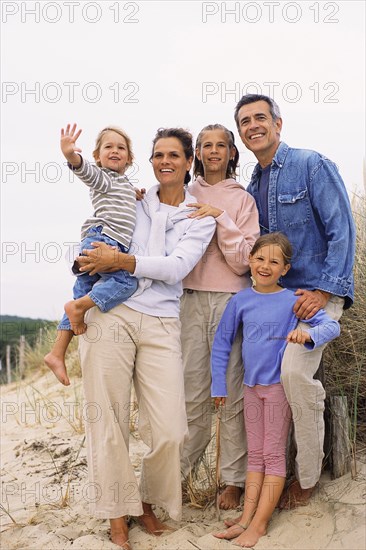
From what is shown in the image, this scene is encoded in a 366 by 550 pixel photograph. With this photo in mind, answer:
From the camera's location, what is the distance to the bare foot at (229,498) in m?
3.89

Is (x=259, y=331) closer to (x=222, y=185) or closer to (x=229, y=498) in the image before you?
(x=222, y=185)

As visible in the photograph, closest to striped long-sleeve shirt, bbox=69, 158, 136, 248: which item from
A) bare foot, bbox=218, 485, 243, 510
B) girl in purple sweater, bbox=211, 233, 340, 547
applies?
girl in purple sweater, bbox=211, 233, 340, 547

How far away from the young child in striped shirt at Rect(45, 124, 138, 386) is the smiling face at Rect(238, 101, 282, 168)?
0.77m

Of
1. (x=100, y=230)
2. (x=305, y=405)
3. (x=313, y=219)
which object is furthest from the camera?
(x=313, y=219)

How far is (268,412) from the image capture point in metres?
3.57

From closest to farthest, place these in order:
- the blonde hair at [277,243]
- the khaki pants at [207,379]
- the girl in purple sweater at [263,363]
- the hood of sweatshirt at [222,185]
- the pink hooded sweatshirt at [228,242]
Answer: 1. the girl in purple sweater at [263,363]
2. the blonde hair at [277,243]
3. the pink hooded sweatshirt at [228,242]
4. the khaki pants at [207,379]
5. the hood of sweatshirt at [222,185]

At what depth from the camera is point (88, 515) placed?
13.9 feet

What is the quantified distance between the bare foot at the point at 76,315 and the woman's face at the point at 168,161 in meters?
0.90

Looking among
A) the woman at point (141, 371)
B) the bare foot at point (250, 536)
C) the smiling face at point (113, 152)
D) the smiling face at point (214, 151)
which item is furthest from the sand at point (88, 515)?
the smiling face at point (214, 151)

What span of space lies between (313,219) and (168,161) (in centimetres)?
90

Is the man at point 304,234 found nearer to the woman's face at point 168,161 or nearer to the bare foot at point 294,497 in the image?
the bare foot at point 294,497

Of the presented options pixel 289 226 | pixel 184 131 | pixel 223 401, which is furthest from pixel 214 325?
pixel 184 131

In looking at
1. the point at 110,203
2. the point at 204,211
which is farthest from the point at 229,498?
the point at 110,203

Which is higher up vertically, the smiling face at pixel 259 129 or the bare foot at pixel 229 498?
the smiling face at pixel 259 129
